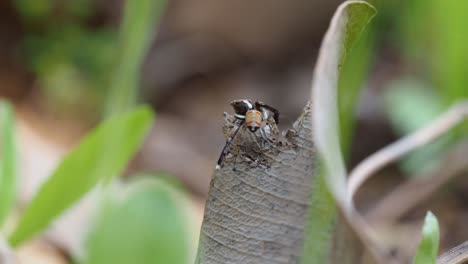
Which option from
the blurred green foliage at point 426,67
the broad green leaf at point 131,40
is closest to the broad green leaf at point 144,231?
the broad green leaf at point 131,40

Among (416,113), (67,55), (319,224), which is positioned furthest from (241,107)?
(67,55)

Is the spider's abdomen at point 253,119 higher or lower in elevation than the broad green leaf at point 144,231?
lower

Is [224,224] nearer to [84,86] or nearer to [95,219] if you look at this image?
[95,219]

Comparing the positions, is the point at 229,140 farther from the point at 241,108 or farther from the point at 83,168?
the point at 83,168

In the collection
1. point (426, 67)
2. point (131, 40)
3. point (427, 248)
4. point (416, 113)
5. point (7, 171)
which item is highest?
point (426, 67)

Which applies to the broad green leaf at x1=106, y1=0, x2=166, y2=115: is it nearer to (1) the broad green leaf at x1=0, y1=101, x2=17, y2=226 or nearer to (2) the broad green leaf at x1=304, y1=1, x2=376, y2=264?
(1) the broad green leaf at x1=0, y1=101, x2=17, y2=226

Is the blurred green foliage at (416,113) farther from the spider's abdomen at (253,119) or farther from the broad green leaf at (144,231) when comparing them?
the spider's abdomen at (253,119)

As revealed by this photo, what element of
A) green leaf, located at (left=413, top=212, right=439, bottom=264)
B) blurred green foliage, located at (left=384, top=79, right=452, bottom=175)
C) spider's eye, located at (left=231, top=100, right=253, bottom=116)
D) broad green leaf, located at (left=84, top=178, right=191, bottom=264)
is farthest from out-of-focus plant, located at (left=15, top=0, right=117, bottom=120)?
green leaf, located at (left=413, top=212, right=439, bottom=264)
